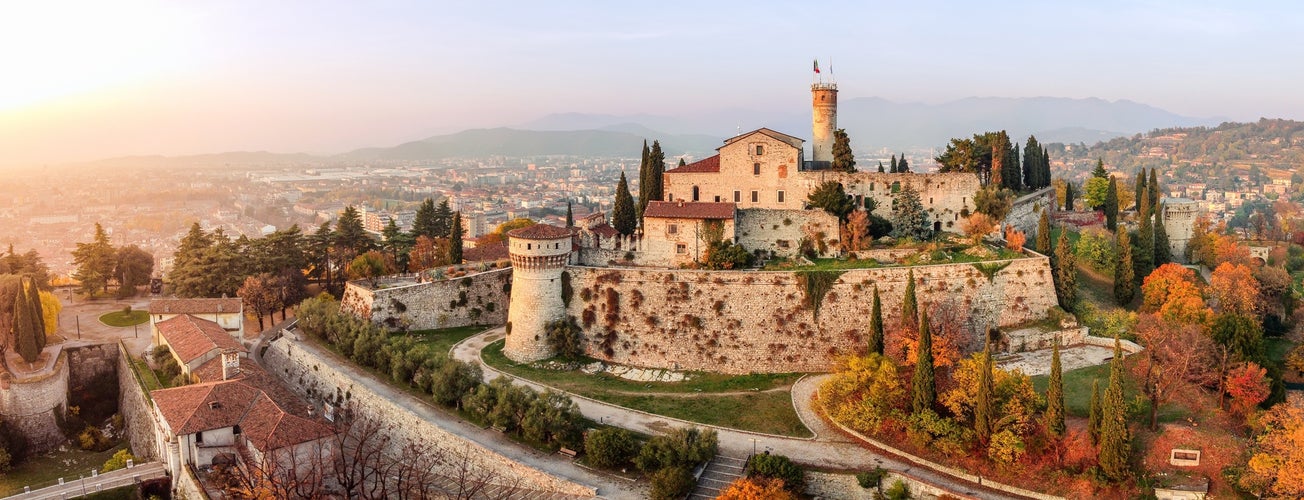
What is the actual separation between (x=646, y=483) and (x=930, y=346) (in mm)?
11217

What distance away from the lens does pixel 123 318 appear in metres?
51.0

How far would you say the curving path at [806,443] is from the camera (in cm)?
2753

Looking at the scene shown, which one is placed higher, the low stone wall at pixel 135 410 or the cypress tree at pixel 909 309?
the cypress tree at pixel 909 309

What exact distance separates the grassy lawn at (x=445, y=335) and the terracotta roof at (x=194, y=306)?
1004 centimetres

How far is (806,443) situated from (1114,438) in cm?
952

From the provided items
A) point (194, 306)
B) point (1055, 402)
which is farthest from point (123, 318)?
point (1055, 402)

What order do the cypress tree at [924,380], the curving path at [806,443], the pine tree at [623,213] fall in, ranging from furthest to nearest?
the pine tree at [623,213], the cypress tree at [924,380], the curving path at [806,443]

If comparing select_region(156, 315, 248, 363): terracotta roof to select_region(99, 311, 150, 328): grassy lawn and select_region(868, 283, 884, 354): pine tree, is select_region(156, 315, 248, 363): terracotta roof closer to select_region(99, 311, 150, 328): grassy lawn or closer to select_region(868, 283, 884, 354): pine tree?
select_region(99, 311, 150, 328): grassy lawn

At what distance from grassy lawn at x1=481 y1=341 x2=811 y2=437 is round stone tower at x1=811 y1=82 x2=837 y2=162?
16.7 meters

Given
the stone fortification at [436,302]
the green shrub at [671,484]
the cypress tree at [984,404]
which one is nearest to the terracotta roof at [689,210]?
the stone fortification at [436,302]

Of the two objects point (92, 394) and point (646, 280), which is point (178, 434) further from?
point (646, 280)

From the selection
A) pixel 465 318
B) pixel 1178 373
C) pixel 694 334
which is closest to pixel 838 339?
pixel 694 334

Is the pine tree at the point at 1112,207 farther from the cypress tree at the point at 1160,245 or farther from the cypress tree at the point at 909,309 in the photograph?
the cypress tree at the point at 909,309

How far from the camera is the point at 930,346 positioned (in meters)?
30.8
